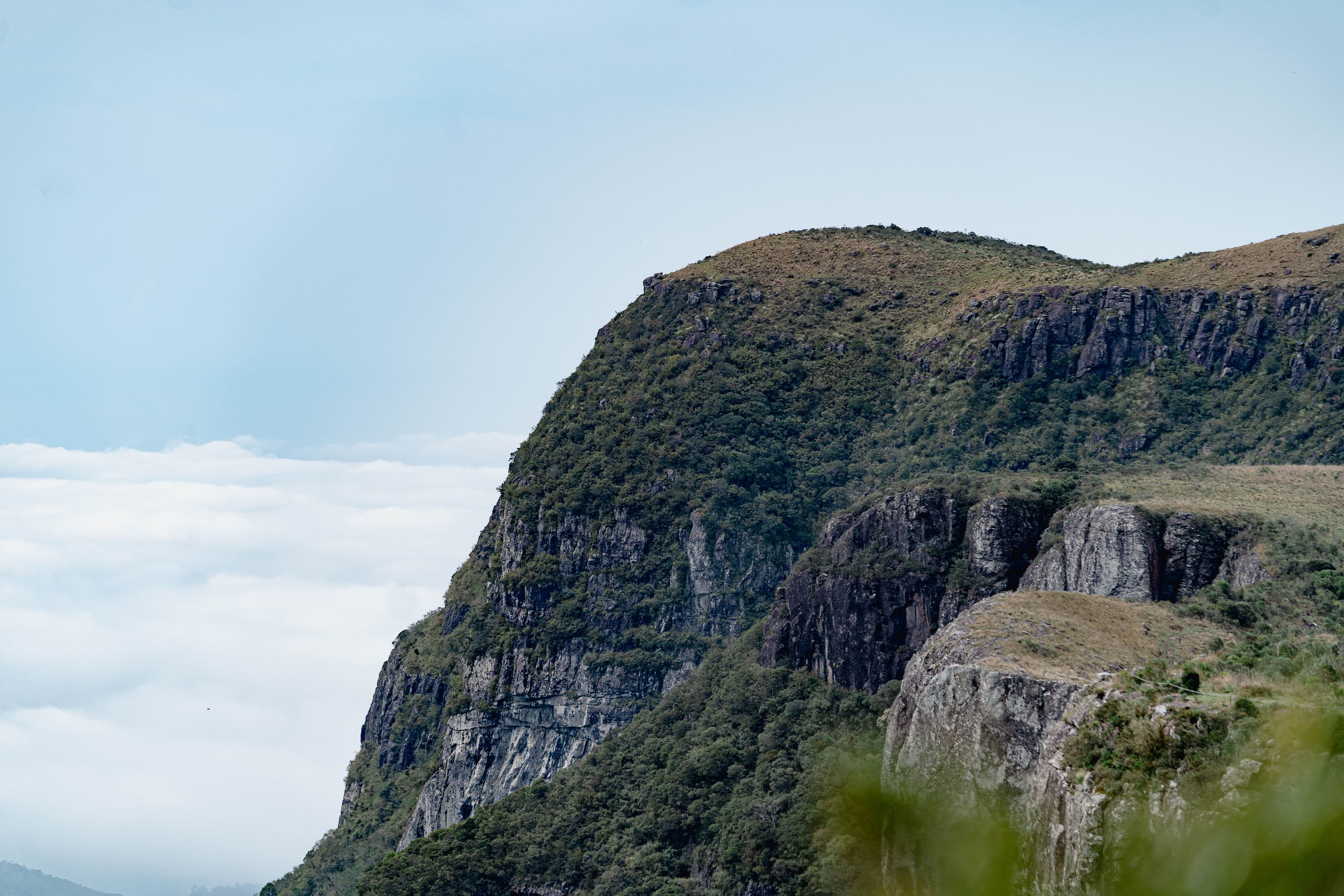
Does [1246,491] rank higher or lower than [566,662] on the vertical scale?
higher

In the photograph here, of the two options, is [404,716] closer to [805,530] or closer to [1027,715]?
[805,530]

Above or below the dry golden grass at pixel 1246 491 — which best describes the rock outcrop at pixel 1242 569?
below

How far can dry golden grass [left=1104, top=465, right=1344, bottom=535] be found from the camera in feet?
264

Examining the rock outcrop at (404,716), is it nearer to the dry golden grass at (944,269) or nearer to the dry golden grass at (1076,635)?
the dry golden grass at (944,269)

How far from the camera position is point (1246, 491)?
89125 mm

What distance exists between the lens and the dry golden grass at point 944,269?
13388 cm

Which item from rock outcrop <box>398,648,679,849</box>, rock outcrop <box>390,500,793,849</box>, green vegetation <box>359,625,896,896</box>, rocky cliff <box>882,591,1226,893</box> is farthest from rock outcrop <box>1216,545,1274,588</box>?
rock outcrop <box>398,648,679,849</box>

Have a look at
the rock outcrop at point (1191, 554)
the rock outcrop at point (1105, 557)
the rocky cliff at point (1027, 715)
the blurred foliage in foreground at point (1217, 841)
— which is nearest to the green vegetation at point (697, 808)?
the rocky cliff at point (1027, 715)

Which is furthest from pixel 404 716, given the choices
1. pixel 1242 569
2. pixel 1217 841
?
pixel 1217 841

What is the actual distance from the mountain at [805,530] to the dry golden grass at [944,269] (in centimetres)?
54

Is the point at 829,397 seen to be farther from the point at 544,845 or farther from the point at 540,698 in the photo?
the point at 544,845

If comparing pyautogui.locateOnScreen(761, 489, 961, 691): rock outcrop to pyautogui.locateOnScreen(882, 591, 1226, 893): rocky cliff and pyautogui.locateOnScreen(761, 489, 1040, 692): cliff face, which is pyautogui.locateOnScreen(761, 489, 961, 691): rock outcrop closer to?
pyautogui.locateOnScreen(761, 489, 1040, 692): cliff face

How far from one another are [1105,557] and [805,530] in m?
58.1

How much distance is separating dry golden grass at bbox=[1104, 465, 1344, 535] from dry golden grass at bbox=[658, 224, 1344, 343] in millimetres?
37276
